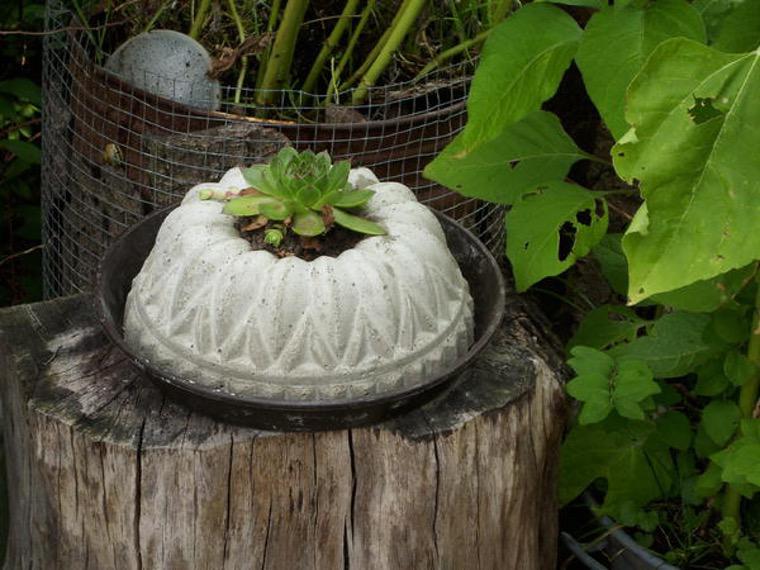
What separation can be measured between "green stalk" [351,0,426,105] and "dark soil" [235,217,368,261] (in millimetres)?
1013

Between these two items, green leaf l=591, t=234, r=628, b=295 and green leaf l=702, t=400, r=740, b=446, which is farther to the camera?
green leaf l=591, t=234, r=628, b=295

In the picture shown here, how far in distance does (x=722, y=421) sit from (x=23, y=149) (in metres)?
2.09

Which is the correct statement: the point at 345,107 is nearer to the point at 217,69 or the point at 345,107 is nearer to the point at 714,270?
the point at 217,69

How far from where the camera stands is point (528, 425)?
240cm

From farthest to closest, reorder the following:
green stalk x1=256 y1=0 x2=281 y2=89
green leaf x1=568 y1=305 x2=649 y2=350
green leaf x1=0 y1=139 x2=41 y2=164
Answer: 1. green leaf x1=0 y1=139 x2=41 y2=164
2. green stalk x1=256 y1=0 x2=281 y2=89
3. green leaf x1=568 y1=305 x2=649 y2=350

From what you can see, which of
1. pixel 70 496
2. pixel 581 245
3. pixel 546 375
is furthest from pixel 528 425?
pixel 70 496

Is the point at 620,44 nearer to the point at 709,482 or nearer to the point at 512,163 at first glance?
the point at 512,163

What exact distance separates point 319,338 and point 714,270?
669 mm

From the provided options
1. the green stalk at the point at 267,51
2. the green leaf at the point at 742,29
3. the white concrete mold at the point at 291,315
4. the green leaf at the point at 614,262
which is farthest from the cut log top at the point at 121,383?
the green stalk at the point at 267,51

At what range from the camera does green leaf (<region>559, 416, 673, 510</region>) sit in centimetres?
259

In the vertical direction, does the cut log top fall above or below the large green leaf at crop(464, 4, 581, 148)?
below

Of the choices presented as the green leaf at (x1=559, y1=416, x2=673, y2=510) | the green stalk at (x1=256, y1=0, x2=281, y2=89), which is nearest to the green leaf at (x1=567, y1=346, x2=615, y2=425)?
the green leaf at (x1=559, y1=416, x2=673, y2=510)

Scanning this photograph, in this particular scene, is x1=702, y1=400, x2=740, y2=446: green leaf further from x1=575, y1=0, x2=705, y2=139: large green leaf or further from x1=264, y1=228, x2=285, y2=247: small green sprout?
x1=264, y1=228, x2=285, y2=247: small green sprout

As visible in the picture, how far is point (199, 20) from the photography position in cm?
336
